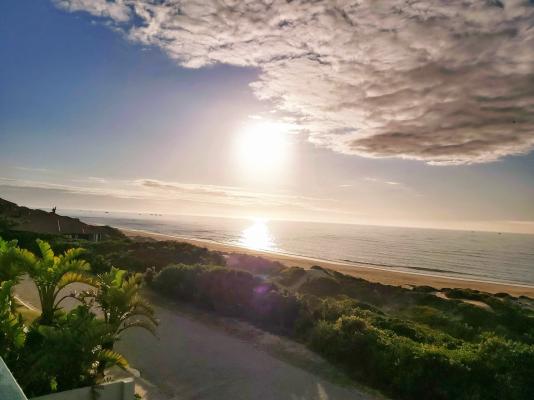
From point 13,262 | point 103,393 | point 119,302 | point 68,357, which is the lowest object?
point 103,393

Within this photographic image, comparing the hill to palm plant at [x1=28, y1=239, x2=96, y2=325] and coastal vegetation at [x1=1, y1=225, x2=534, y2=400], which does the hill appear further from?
palm plant at [x1=28, y1=239, x2=96, y2=325]

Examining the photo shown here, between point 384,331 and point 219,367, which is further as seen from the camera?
point 384,331

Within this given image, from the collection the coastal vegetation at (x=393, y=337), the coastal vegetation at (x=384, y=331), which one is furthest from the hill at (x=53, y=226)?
the coastal vegetation at (x=393, y=337)

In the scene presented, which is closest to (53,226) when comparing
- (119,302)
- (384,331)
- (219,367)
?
(119,302)

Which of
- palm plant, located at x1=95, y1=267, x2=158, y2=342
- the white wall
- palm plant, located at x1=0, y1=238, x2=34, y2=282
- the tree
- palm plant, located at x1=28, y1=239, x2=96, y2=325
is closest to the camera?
the white wall

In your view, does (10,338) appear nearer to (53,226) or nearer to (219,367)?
(219,367)

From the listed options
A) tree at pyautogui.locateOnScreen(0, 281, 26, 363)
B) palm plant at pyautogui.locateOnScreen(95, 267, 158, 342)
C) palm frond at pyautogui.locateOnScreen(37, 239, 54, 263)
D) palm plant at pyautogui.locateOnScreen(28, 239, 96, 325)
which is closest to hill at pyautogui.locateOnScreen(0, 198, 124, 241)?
palm frond at pyautogui.locateOnScreen(37, 239, 54, 263)

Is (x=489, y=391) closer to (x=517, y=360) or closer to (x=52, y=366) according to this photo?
(x=517, y=360)

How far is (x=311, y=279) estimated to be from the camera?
30547 millimetres

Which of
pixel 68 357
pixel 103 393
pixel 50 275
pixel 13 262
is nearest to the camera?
pixel 103 393

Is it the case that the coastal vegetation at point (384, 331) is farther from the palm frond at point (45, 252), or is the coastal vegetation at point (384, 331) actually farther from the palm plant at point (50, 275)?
the palm frond at point (45, 252)

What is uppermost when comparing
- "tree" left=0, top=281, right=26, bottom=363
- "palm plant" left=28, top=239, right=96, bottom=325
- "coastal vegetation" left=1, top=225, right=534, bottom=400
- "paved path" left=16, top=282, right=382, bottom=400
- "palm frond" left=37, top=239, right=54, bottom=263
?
"palm frond" left=37, top=239, right=54, bottom=263

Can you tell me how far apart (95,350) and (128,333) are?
4933 mm

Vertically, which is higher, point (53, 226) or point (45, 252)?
point (53, 226)
